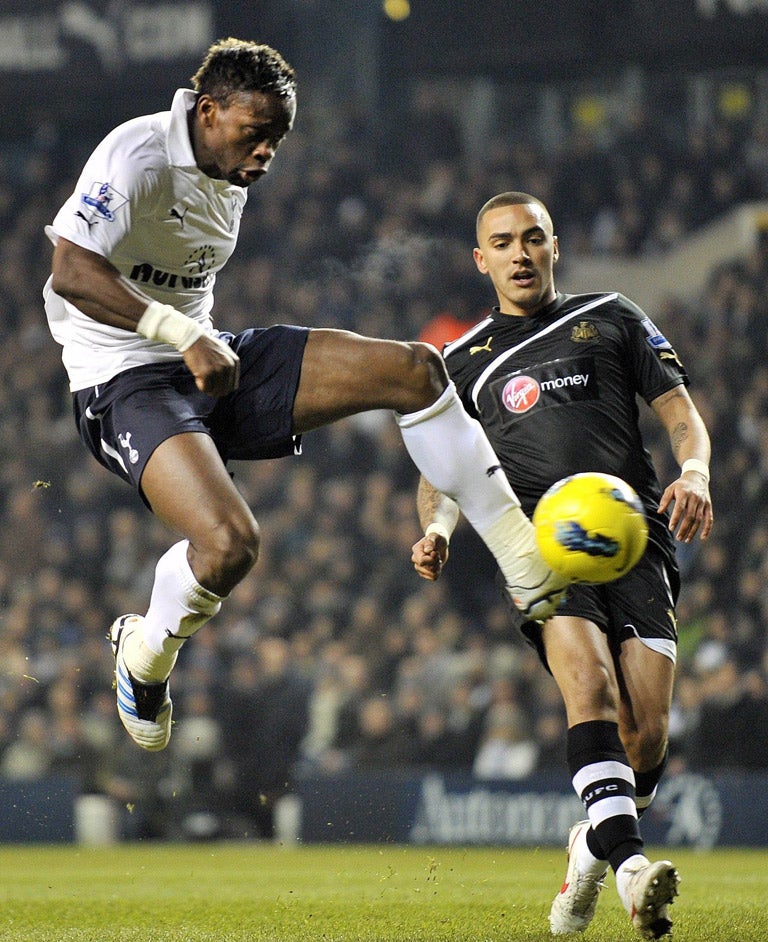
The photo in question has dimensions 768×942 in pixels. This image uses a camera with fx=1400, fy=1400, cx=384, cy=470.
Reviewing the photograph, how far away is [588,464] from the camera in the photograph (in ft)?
16.6

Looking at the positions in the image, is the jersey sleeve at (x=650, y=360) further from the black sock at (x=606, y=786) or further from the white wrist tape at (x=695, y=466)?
the black sock at (x=606, y=786)

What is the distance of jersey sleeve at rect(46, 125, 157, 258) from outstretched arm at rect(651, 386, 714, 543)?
76.9 inches

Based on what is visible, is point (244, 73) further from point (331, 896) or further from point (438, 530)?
point (331, 896)

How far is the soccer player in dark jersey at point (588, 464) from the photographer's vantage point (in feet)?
15.3

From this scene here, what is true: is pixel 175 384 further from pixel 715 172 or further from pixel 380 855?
pixel 715 172

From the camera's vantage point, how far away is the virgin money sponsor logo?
5.25m

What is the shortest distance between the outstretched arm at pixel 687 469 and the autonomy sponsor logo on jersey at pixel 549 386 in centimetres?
27

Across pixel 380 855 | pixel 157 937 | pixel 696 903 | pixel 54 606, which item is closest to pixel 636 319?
pixel 696 903

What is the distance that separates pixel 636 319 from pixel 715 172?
34.0 ft

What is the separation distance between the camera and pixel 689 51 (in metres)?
15.6

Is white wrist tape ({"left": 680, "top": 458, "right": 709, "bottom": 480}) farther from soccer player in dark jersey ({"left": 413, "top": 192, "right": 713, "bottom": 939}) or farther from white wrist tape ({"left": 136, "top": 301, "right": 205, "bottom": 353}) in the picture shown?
white wrist tape ({"left": 136, "top": 301, "right": 205, "bottom": 353})

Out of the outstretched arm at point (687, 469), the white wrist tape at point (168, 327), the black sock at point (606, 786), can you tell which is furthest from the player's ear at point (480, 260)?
the black sock at point (606, 786)

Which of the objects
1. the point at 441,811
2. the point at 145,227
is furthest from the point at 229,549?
the point at 441,811

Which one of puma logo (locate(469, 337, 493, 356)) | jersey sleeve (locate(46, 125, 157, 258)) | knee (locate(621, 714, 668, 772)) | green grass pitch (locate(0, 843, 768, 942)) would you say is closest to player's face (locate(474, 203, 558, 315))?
puma logo (locate(469, 337, 493, 356))
